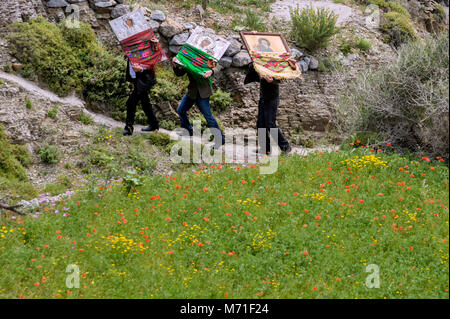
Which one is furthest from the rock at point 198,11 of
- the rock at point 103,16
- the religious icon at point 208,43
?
the religious icon at point 208,43

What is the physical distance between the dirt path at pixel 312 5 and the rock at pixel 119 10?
16.4ft

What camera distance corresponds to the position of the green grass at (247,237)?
5.31 meters

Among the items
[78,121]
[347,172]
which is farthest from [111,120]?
[347,172]

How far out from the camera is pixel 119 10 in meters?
11.2

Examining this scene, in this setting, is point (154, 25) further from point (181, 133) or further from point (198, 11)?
point (181, 133)

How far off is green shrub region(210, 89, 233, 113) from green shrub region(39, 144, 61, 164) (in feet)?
13.2

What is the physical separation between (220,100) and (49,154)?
14.3ft

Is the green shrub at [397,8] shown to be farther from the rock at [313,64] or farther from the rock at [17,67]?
the rock at [17,67]

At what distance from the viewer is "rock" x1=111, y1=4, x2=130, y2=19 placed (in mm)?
11148

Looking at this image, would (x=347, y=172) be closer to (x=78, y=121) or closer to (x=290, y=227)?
(x=290, y=227)

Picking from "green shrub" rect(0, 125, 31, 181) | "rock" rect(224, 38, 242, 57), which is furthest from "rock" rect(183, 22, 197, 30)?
"green shrub" rect(0, 125, 31, 181)

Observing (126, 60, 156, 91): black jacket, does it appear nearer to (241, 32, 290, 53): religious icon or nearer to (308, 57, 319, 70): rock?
(241, 32, 290, 53): religious icon

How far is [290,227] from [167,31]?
683 centimetres
